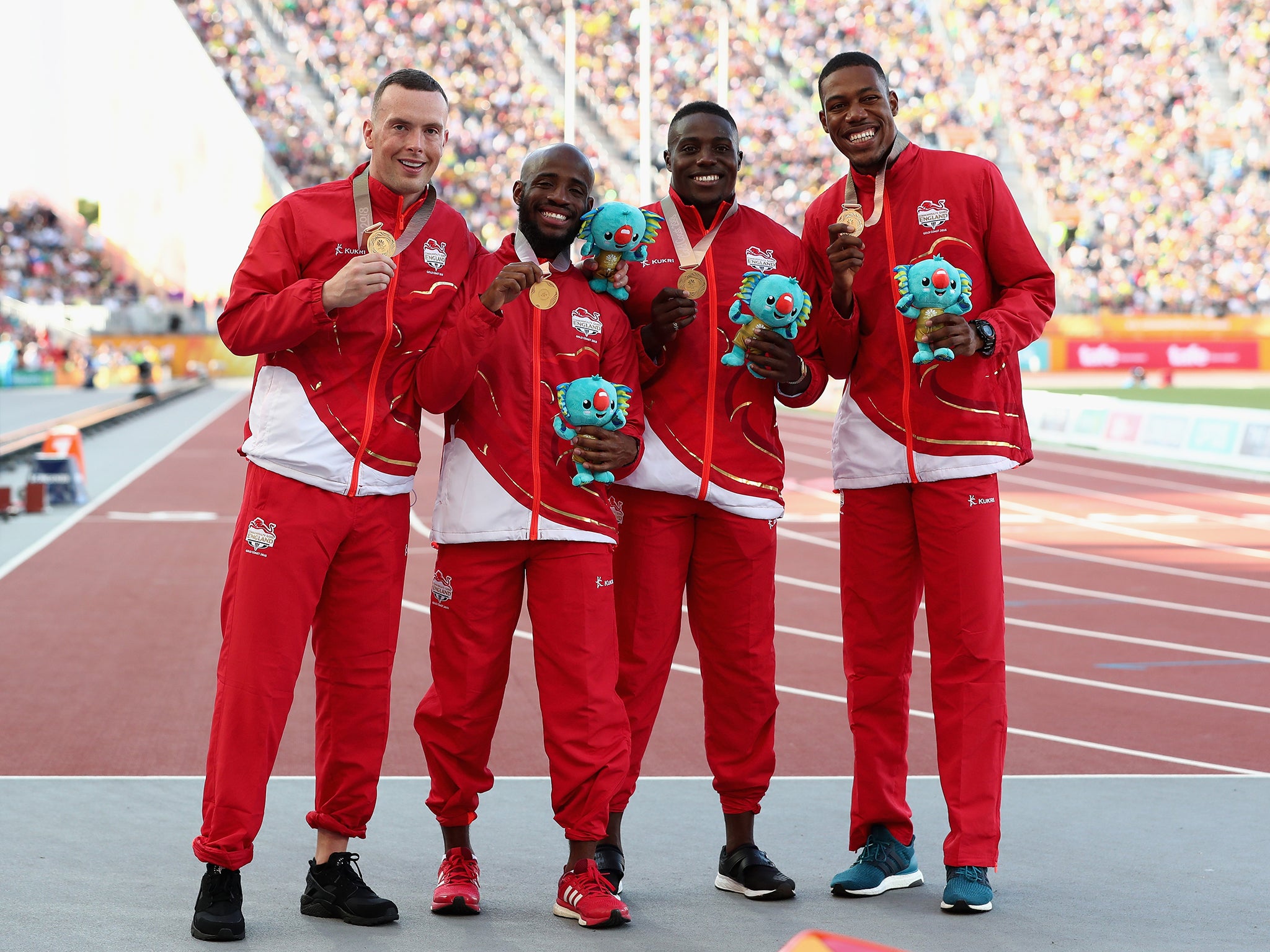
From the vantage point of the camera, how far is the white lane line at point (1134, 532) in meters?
12.1

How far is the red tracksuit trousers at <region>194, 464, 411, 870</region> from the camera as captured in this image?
12.7 ft

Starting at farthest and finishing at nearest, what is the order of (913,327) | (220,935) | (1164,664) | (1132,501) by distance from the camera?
1. (1132,501)
2. (1164,664)
3. (913,327)
4. (220,935)

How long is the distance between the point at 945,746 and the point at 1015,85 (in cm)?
4411

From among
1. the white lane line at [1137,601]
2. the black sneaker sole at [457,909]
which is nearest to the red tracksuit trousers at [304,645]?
the black sneaker sole at [457,909]

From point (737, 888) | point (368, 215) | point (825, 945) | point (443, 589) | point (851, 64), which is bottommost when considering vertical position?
point (737, 888)

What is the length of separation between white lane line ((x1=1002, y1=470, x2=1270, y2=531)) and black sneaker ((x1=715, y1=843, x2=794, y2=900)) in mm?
10506

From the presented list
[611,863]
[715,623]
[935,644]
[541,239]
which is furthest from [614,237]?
[611,863]

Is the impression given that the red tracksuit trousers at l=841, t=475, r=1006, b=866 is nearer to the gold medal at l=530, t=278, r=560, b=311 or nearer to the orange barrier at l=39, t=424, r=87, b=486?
the gold medal at l=530, t=278, r=560, b=311

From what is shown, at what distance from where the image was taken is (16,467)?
1664 centimetres

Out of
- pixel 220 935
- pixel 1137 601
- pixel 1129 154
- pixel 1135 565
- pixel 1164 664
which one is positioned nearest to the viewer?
pixel 220 935

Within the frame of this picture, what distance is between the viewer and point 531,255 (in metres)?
4.21

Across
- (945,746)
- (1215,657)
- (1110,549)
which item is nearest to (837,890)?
(945,746)

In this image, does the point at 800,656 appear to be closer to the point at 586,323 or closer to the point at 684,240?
the point at 684,240

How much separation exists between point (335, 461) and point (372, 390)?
0.76 feet
